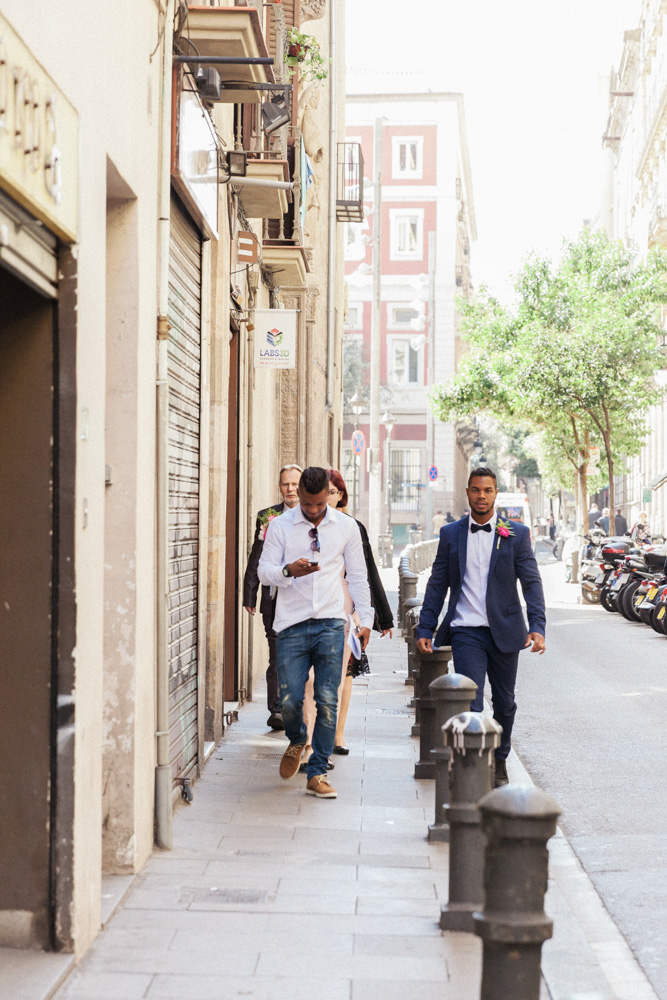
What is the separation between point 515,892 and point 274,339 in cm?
1010

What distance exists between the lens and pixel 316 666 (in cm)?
782

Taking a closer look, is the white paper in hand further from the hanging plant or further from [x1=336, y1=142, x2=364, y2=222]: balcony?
[x1=336, y1=142, x2=364, y2=222]: balcony

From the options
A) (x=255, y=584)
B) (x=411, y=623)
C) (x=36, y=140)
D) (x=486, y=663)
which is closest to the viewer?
(x=36, y=140)

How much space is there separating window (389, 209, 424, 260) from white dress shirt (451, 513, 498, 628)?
58.1 metres

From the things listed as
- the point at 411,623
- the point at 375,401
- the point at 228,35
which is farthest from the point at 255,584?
the point at 375,401

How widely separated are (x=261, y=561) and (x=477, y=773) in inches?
113

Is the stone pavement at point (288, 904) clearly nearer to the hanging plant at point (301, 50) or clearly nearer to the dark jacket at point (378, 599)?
the dark jacket at point (378, 599)

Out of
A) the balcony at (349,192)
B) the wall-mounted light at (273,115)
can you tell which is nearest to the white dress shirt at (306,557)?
the wall-mounted light at (273,115)

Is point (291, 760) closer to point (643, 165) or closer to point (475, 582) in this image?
point (475, 582)

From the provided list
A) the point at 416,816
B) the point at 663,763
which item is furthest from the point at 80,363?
the point at 663,763

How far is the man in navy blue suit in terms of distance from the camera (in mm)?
7461

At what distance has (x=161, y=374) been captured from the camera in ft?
21.1

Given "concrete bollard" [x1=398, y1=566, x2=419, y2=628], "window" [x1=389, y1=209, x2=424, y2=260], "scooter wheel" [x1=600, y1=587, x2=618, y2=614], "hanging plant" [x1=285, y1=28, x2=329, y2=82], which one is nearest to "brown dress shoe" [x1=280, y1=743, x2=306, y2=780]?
"hanging plant" [x1=285, y1=28, x2=329, y2=82]

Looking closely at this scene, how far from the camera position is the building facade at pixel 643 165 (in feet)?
149
